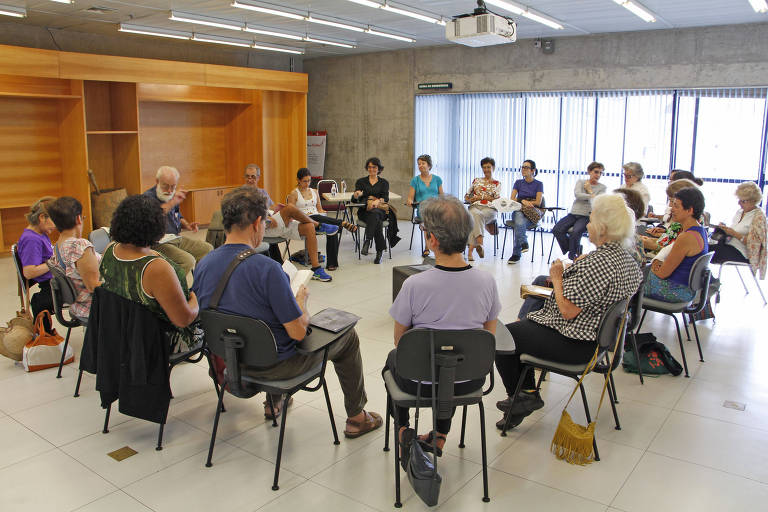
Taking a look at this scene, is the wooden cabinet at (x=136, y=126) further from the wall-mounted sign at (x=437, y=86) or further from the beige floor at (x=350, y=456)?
the beige floor at (x=350, y=456)

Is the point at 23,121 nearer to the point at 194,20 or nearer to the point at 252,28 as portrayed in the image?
the point at 194,20

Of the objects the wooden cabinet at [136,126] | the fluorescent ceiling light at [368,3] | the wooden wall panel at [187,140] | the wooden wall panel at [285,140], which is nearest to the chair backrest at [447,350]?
the fluorescent ceiling light at [368,3]

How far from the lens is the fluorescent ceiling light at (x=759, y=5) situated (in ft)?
21.2

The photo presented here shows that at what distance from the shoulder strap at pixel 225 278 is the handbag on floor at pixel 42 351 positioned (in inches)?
78.5

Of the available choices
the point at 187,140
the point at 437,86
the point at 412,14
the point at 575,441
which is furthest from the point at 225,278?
the point at 437,86

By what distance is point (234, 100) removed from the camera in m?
10.9

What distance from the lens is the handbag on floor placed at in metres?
4.35

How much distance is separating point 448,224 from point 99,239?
10.6ft

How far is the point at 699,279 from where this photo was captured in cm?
436

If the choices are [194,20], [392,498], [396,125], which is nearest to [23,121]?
[194,20]

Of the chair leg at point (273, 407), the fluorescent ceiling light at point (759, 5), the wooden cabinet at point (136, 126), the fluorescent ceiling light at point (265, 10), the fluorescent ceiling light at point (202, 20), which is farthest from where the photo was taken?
the wooden cabinet at point (136, 126)

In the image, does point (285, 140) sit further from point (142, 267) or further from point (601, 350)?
point (601, 350)

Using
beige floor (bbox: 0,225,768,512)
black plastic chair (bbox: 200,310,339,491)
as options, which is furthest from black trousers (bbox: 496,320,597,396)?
black plastic chair (bbox: 200,310,339,491)

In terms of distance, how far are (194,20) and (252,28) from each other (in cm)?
104
